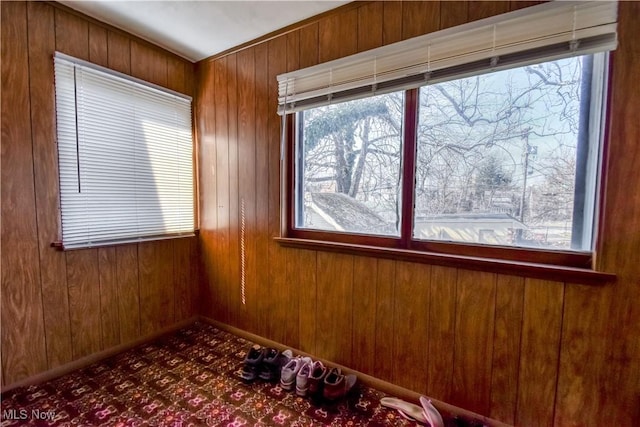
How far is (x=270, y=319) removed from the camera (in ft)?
6.81

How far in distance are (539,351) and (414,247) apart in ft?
2.31

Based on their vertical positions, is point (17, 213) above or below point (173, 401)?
above

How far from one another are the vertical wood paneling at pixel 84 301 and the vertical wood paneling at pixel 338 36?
2.01m

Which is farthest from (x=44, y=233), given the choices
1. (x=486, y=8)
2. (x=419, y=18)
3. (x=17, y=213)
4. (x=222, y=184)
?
(x=486, y=8)

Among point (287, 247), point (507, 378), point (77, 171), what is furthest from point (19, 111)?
point (507, 378)

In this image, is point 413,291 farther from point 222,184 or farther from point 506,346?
point 222,184

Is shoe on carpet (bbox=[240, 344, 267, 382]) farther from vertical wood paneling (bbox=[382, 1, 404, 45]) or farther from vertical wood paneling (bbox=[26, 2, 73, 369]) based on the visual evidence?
vertical wood paneling (bbox=[382, 1, 404, 45])

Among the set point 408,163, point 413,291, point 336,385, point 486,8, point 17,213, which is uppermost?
point 486,8

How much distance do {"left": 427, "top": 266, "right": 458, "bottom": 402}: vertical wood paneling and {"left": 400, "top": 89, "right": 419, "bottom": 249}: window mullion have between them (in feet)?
0.84

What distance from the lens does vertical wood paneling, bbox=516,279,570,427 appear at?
A: 4.02 ft

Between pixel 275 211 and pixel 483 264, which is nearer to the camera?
pixel 483 264

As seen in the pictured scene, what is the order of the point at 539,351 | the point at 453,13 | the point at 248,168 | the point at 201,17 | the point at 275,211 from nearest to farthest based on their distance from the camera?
the point at 539,351 < the point at 453,13 < the point at 201,17 < the point at 275,211 < the point at 248,168

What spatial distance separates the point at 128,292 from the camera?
6.72 feet

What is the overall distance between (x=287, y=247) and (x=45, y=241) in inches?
56.5
